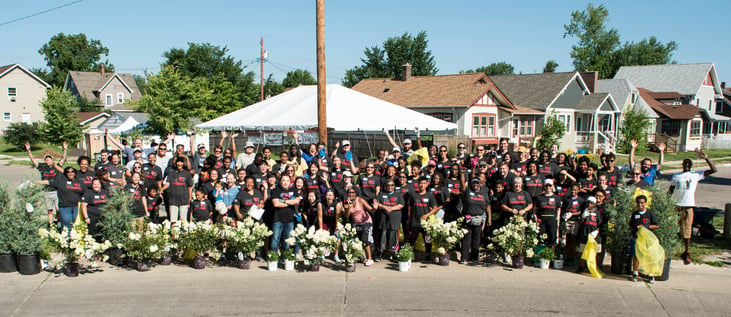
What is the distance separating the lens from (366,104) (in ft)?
54.2

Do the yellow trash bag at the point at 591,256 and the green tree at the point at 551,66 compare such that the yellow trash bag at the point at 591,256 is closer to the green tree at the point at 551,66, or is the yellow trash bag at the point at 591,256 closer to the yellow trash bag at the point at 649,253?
the yellow trash bag at the point at 649,253

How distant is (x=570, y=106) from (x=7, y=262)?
34.4 m

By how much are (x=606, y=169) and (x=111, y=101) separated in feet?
213

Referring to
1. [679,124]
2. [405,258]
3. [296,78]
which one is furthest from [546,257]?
[296,78]

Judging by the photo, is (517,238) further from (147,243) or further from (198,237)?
(147,243)

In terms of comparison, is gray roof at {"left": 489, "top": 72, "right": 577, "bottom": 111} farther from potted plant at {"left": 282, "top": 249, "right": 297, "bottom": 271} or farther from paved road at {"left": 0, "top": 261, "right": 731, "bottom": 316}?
potted plant at {"left": 282, "top": 249, "right": 297, "bottom": 271}

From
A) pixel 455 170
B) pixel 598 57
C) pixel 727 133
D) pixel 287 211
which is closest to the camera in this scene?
pixel 287 211

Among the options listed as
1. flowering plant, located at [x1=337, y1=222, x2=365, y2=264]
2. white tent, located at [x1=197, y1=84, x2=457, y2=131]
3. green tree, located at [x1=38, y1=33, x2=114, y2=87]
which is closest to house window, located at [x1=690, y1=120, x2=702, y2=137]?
white tent, located at [x1=197, y1=84, x2=457, y2=131]

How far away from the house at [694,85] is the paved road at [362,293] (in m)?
44.3

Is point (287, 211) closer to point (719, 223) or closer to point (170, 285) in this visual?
point (170, 285)

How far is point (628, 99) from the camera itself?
1570 inches

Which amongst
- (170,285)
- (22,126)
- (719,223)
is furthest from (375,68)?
(170,285)

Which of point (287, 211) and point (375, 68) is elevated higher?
point (375, 68)

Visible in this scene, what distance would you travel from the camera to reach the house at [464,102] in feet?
97.7
